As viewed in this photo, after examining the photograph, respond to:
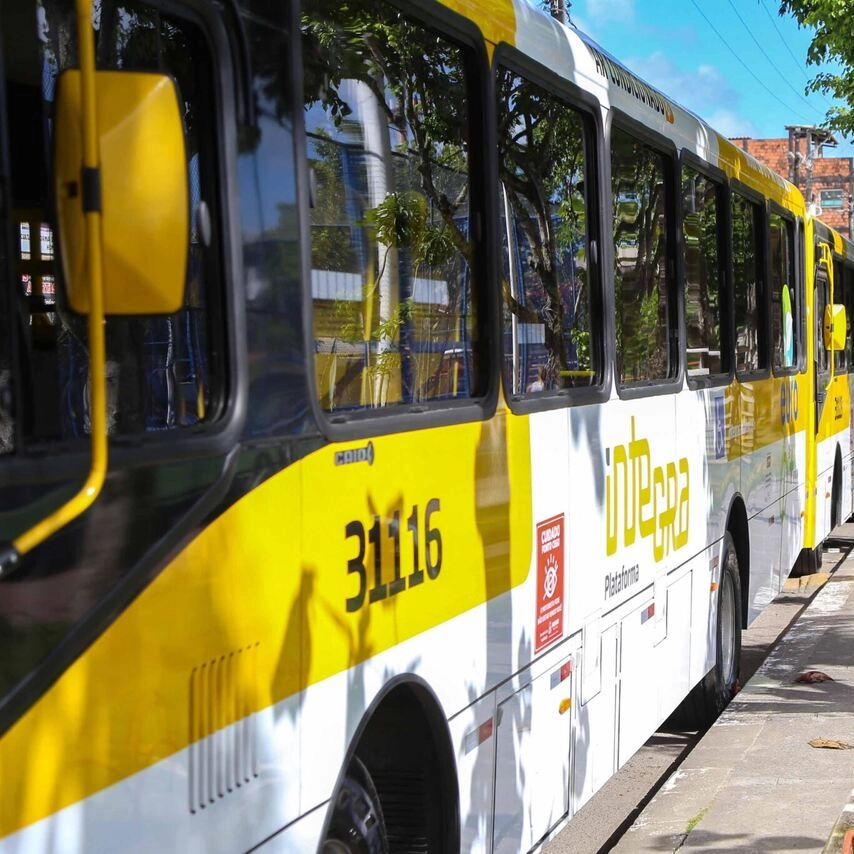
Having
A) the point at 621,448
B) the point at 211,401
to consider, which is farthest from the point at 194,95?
the point at 621,448

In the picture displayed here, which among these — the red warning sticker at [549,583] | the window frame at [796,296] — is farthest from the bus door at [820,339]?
the red warning sticker at [549,583]

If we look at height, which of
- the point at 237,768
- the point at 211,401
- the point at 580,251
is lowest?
the point at 237,768

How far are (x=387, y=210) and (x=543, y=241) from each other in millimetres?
1451

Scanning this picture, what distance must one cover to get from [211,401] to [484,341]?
1.61 metres

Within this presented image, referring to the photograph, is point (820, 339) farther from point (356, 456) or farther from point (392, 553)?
point (356, 456)

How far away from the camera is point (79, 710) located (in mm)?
2451

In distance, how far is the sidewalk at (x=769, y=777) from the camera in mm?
5875

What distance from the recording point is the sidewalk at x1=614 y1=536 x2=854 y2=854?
19.3ft

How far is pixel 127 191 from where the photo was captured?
7.71 ft

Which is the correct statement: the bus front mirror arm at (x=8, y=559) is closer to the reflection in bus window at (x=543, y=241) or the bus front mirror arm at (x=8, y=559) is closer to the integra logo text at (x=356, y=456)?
the integra logo text at (x=356, y=456)

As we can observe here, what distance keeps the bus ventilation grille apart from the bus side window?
47 centimetres

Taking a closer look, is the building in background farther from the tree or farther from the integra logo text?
the integra logo text

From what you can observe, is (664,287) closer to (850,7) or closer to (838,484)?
(838,484)

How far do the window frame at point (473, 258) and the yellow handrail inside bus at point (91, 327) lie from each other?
0.97 metres
